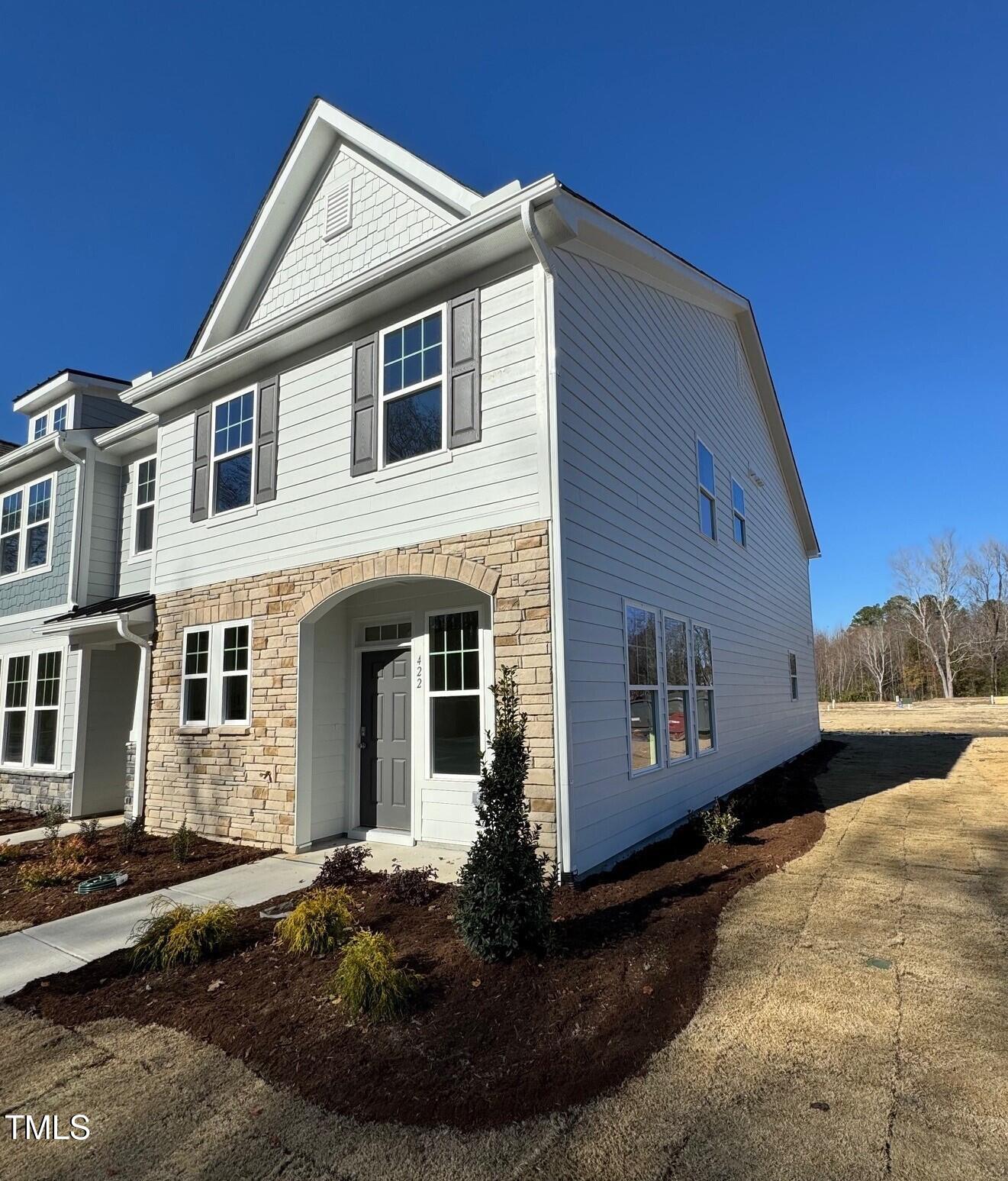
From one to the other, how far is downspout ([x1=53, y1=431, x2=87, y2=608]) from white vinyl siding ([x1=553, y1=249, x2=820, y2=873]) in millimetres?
9518

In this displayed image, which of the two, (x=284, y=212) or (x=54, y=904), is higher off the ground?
(x=284, y=212)

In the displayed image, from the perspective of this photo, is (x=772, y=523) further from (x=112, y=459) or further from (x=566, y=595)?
(x=112, y=459)

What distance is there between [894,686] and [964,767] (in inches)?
2111

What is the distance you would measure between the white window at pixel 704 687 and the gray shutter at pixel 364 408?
16.7 ft

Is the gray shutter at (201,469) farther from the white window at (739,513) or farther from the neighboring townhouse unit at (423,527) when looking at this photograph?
the white window at (739,513)

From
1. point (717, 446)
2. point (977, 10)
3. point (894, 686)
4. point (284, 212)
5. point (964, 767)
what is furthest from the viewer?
point (894, 686)

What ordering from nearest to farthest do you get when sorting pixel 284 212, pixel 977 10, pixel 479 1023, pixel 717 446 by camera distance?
pixel 479 1023
pixel 977 10
pixel 284 212
pixel 717 446

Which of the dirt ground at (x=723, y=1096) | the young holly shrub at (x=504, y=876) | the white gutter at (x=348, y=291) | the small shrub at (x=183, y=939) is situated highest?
the white gutter at (x=348, y=291)

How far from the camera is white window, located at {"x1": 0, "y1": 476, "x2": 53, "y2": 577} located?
12.8m

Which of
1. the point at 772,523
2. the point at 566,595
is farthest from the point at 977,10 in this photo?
the point at 772,523

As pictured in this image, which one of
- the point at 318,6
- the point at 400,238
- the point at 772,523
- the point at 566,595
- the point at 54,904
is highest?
the point at 318,6

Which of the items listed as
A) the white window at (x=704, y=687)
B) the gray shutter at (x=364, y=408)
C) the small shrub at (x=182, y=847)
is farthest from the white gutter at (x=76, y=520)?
the white window at (x=704, y=687)

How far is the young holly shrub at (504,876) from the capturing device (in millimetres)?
4160

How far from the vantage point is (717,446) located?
1192 centimetres
